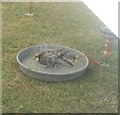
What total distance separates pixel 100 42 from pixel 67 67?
7.55 ft

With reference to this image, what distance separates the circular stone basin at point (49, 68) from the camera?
707cm

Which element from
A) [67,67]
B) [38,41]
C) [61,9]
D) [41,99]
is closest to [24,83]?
[41,99]

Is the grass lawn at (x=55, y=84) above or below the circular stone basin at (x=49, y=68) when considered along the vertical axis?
below

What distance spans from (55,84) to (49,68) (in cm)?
57

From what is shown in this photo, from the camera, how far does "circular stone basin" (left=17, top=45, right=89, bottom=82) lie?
707 cm

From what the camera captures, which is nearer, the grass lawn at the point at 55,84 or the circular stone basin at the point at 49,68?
the grass lawn at the point at 55,84

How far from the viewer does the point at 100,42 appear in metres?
9.62

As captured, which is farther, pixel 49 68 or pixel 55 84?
pixel 49 68

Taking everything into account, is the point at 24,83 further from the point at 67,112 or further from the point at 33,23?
the point at 33,23

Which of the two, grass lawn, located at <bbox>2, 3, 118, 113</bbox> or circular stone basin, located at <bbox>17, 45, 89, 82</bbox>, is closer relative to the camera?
grass lawn, located at <bbox>2, 3, 118, 113</bbox>

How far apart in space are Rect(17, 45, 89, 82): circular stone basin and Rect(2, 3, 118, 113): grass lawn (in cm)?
13

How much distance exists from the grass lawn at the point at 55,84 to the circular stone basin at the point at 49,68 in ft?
0.44

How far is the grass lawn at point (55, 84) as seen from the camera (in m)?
6.43

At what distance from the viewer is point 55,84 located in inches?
279
